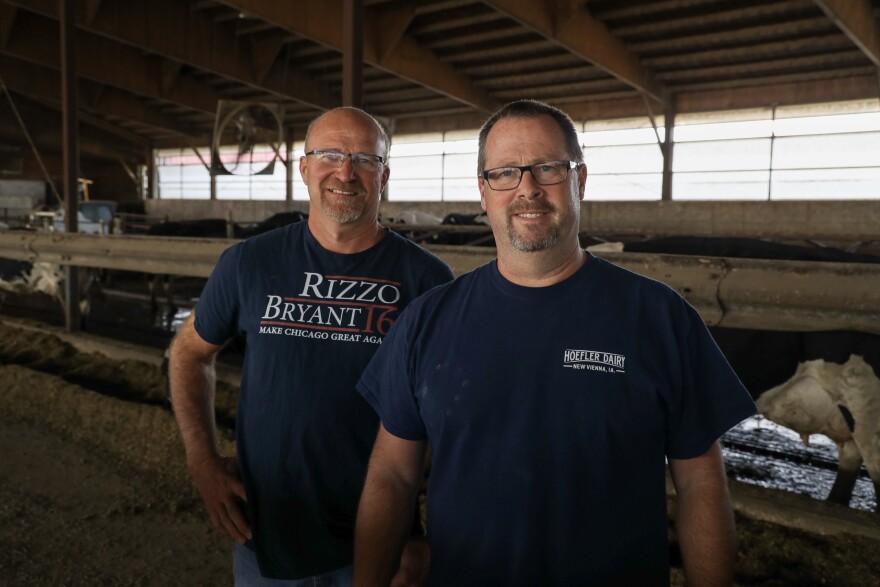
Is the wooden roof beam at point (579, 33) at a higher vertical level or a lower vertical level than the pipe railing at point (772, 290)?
higher

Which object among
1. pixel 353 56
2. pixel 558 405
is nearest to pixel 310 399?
pixel 558 405

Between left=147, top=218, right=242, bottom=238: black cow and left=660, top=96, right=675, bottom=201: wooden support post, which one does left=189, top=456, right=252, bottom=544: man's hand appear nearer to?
left=147, top=218, right=242, bottom=238: black cow

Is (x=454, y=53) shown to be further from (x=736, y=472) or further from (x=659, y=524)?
(x=659, y=524)

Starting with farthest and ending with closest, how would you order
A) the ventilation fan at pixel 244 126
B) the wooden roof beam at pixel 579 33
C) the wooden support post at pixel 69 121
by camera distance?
the wooden roof beam at pixel 579 33, the ventilation fan at pixel 244 126, the wooden support post at pixel 69 121

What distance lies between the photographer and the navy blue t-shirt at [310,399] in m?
1.82

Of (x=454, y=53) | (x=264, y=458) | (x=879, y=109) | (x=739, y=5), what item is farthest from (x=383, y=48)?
(x=264, y=458)

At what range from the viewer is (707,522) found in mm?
1344

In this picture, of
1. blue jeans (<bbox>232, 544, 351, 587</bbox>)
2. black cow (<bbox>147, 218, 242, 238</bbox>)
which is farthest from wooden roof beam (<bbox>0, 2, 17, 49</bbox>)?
blue jeans (<bbox>232, 544, 351, 587</bbox>)

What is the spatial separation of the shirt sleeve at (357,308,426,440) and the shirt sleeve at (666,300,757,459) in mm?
514

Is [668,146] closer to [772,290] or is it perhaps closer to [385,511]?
[772,290]

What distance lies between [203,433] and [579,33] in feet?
40.0

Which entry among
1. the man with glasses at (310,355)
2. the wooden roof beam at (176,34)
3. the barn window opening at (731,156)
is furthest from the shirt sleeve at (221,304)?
the barn window opening at (731,156)

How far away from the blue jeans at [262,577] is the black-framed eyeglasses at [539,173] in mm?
1086

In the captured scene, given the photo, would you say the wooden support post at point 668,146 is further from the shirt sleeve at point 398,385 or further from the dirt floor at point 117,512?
the shirt sleeve at point 398,385
